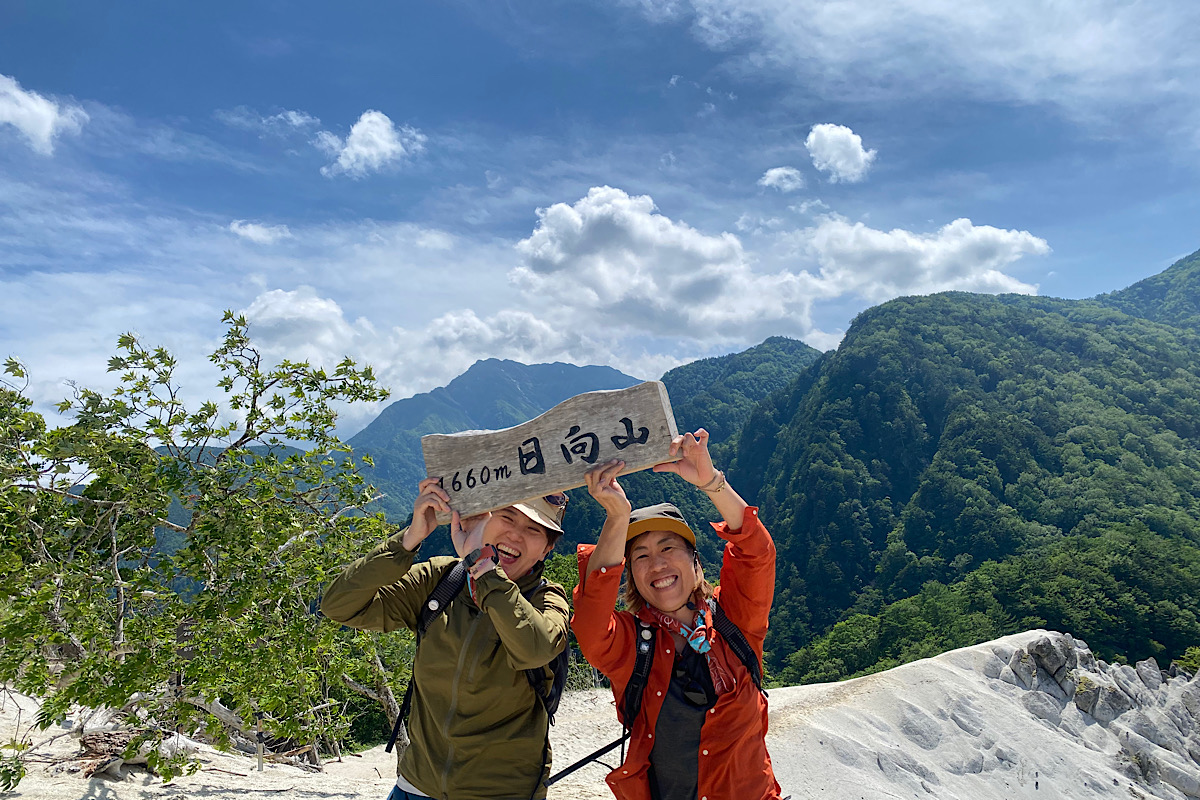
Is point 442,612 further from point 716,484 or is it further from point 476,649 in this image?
point 716,484

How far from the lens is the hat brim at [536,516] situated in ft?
11.0

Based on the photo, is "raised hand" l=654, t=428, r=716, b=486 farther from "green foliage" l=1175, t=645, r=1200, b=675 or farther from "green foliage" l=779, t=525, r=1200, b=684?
"green foliage" l=1175, t=645, r=1200, b=675

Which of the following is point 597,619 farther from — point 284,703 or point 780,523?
point 780,523

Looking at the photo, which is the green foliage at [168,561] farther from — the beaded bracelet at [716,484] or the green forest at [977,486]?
the green forest at [977,486]

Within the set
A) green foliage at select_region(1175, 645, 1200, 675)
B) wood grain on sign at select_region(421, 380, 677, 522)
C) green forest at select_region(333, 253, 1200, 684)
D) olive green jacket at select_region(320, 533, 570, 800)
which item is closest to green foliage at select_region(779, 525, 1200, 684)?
green forest at select_region(333, 253, 1200, 684)

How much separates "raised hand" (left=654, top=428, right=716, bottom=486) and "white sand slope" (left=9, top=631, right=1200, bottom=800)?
5.85 metres

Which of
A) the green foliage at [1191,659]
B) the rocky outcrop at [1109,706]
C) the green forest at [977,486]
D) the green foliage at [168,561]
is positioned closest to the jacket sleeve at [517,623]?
the green foliage at [168,561]

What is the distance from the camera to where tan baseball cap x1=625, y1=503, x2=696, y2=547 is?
328 centimetres

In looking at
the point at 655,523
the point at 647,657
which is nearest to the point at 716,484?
the point at 655,523

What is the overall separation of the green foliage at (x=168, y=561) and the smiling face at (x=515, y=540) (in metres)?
3.81

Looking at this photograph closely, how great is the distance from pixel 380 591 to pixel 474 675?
645 millimetres

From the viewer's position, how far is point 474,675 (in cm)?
301

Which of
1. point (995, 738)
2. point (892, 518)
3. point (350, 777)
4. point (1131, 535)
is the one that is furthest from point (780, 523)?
point (350, 777)

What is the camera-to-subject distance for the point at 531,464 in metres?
3.35
